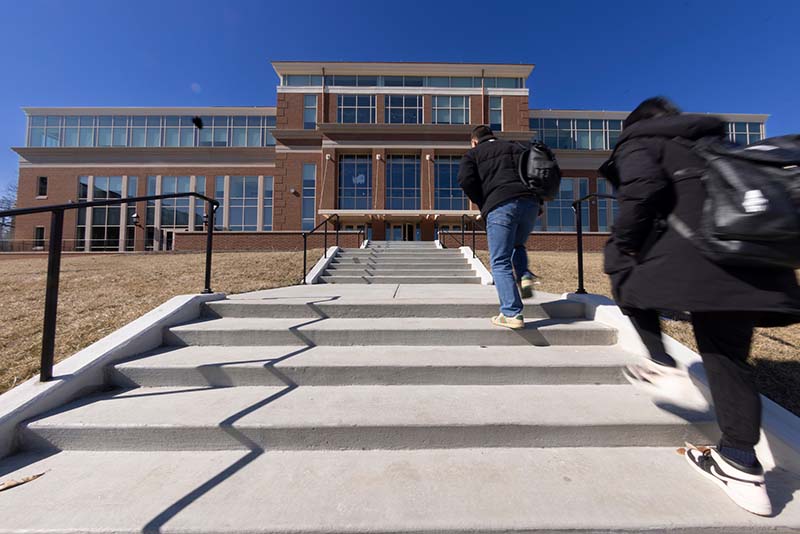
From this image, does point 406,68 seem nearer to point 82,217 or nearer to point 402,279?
point 402,279

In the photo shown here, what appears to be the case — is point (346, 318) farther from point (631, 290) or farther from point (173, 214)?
point (173, 214)

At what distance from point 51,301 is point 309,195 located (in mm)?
23378

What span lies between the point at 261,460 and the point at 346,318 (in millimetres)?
1697

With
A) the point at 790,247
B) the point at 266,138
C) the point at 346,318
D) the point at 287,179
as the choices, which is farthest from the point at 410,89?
the point at 790,247

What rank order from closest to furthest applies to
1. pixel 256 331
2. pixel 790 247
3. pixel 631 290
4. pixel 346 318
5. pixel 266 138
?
pixel 790 247 < pixel 631 290 < pixel 256 331 < pixel 346 318 < pixel 266 138

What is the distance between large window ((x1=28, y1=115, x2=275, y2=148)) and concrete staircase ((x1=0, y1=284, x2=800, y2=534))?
33481 mm

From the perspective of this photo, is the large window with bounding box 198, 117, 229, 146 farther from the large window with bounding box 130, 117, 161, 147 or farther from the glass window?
the glass window

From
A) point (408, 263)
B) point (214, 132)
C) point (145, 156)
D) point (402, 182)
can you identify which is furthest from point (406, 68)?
point (408, 263)

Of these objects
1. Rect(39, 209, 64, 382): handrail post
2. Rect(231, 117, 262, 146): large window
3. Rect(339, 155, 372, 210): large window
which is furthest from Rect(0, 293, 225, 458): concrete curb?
Rect(231, 117, 262, 146): large window

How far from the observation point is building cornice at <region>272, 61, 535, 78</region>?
1030 inches

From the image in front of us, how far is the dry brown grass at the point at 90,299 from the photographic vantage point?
3105mm

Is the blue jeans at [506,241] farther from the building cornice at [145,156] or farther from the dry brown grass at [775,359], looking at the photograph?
the building cornice at [145,156]

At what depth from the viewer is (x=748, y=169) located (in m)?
1.34

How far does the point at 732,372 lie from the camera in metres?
1.48
